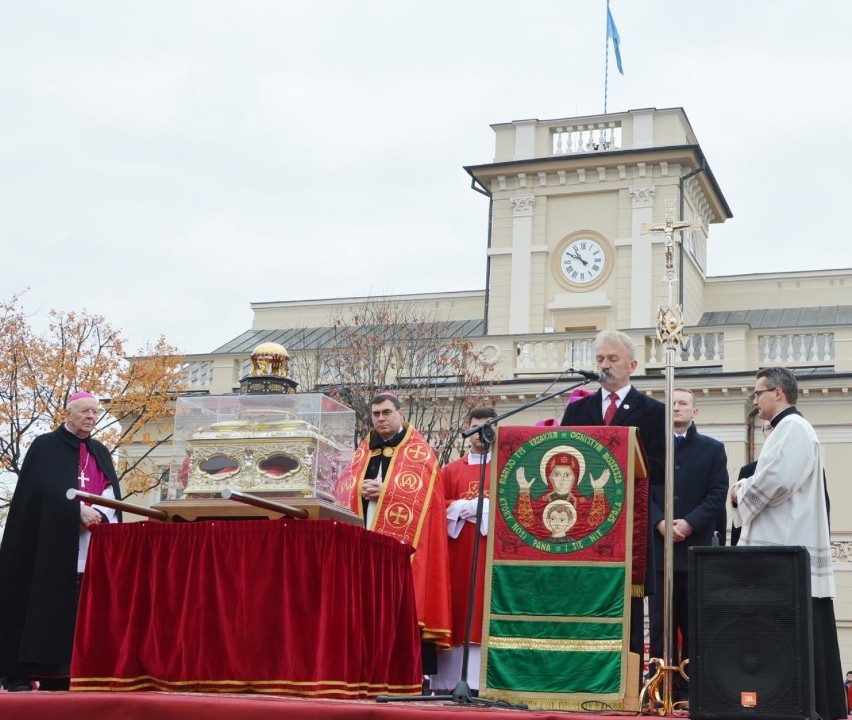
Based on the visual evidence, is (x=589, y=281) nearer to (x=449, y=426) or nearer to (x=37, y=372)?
(x=449, y=426)

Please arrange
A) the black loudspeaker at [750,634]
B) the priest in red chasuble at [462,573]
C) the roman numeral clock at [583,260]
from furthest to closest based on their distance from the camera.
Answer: the roman numeral clock at [583,260]
the priest in red chasuble at [462,573]
the black loudspeaker at [750,634]

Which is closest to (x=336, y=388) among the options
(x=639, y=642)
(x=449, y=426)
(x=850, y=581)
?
(x=449, y=426)

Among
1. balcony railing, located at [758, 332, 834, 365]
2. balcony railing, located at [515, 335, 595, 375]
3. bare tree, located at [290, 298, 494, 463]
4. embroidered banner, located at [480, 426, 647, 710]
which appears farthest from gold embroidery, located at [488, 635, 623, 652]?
balcony railing, located at [758, 332, 834, 365]

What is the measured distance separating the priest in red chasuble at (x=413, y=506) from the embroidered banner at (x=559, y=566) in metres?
1.64

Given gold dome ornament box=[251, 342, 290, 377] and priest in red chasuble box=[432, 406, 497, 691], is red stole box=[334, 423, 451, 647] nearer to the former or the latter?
priest in red chasuble box=[432, 406, 497, 691]

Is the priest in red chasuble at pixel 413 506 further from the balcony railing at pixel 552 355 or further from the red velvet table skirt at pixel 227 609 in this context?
the balcony railing at pixel 552 355

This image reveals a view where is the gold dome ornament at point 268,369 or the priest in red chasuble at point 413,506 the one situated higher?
the gold dome ornament at point 268,369

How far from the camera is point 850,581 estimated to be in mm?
26984

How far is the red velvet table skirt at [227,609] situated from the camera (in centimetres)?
702

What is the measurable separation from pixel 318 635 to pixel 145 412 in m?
23.5

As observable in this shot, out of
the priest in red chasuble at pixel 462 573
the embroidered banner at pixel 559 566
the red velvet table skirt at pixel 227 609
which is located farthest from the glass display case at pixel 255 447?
the priest in red chasuble at pixel 462 573

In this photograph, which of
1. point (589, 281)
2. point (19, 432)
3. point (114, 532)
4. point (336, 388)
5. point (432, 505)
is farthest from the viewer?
point (589, 281)

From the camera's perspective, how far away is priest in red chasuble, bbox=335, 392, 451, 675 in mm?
9008

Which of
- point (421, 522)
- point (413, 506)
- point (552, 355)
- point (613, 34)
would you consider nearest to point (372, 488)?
point (413, 506)
